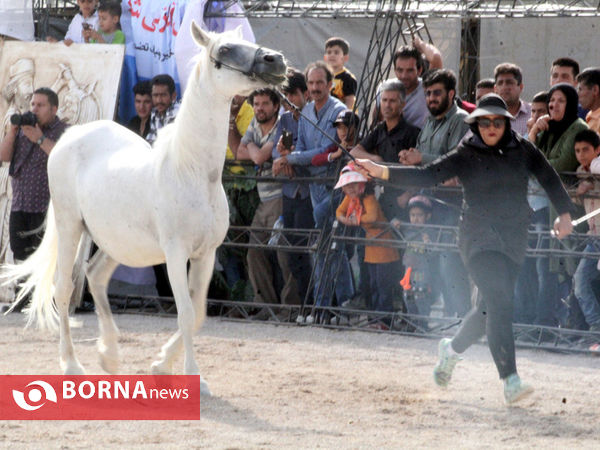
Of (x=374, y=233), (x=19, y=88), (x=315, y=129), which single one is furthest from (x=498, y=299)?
(x=19, y=88)

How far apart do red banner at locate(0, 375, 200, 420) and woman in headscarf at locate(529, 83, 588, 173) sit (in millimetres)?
3971

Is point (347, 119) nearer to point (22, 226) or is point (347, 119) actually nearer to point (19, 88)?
point (22, 226)

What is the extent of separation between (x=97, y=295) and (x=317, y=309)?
2.84 metres

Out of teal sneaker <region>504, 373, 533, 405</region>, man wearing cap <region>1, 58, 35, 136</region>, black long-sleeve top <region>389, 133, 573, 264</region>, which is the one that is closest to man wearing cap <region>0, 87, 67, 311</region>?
man wearing cap <region>1, 58, 35, 136</region>

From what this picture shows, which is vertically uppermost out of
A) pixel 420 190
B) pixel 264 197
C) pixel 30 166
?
pixel 420 190

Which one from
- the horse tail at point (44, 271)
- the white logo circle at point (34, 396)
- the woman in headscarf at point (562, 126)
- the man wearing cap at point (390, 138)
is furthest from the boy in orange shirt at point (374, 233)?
the white logo circle at point (34, 396)

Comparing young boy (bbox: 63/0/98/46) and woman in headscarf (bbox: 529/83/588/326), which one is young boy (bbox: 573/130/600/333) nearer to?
woman in headscarf (bbox: 529/83/588/326)

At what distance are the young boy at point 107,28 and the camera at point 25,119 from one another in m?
1.49

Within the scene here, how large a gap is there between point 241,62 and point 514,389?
8.34 feet

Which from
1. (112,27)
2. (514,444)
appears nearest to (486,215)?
(514,444)

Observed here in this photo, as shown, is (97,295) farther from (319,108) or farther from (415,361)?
(319,108)

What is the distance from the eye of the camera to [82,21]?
1237cm

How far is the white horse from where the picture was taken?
6.62 meters

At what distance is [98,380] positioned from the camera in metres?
7.16
